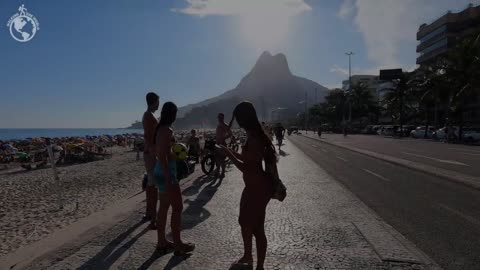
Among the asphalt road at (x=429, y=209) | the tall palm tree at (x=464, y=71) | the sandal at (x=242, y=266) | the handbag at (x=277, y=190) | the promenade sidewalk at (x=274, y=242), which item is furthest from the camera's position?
the tall palm tree at (x=464, y=71)

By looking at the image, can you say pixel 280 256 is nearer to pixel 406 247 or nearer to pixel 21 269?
pixel 406 247

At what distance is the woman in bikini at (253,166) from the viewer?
385 cm

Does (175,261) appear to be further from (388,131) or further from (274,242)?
(388,131)

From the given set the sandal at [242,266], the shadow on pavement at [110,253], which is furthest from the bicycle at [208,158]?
the sandal at [242,266]

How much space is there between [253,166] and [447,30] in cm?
7688

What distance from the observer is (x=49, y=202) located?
31.3 ft

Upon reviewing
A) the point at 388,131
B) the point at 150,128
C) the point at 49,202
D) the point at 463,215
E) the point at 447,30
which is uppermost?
the point at 447,30

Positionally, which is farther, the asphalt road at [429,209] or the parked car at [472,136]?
the parked car at [472,136]

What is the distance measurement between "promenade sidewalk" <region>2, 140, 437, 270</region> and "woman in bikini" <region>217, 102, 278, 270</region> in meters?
0.82

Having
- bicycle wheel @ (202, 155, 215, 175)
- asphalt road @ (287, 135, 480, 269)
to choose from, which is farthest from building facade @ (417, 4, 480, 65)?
bicycle wheel @ (202, 155, 215, 175)

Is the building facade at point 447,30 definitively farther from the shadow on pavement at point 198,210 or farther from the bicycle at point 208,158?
the shadow on pavement at point 198,210

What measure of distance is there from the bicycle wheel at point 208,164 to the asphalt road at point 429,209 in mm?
4048

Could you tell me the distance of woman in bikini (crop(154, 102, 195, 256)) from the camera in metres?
4.68

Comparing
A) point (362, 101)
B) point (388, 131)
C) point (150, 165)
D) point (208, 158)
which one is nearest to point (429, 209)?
point (150, 165)
